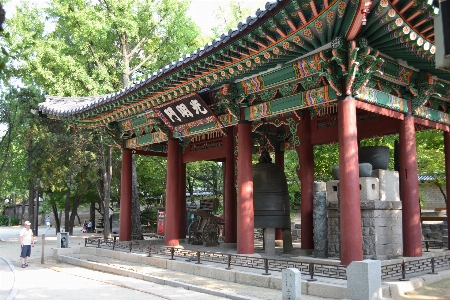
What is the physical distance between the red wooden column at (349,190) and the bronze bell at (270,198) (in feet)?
11.8

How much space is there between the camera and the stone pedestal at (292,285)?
664cm

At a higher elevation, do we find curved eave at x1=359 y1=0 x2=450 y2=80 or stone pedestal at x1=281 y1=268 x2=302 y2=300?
curved eave at x1=359 y1=0 x2=450 y2=80

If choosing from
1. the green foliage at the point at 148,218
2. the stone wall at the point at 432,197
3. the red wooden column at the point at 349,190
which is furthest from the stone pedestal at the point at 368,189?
the green foliage at the point at 148,218

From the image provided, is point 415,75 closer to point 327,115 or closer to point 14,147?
point 327,115

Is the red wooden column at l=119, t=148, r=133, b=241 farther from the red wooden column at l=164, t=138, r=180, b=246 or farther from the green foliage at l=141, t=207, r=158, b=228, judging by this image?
the green foliage at l=141, t=207, r=158, b=228

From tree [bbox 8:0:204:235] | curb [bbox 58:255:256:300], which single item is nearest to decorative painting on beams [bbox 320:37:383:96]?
curb [bbox 58:255:256:300]

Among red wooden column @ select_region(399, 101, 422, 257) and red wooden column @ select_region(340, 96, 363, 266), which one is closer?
red wooden column @ select_region(340, 96, 363, 266)

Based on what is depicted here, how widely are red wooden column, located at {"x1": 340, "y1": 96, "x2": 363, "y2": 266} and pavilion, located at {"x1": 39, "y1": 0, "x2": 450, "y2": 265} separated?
0.02 metres

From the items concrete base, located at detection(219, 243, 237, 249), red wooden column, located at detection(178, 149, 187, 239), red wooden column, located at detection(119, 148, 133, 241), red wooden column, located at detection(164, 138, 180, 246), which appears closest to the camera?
red wooden column, located at detection(164, 138, 180, 246)

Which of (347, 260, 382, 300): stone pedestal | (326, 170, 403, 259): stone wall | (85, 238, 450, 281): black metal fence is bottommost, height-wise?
(85, 238, 450, 281): black metal fence

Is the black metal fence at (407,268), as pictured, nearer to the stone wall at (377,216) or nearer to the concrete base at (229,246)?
the stone wall at (377,216)

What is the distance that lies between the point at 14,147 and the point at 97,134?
32.7ft

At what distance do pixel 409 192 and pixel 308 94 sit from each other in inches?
143

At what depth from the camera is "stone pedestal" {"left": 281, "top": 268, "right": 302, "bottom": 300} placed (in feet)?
21.8
